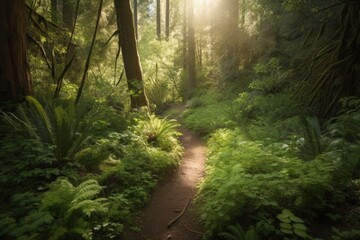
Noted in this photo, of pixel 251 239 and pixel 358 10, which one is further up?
pixel 358 10

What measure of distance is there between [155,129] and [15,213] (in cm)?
476

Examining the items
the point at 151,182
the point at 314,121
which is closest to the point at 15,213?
the point at 151,182

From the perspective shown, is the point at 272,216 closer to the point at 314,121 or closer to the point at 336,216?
the point at 336,216

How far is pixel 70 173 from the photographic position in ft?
14.6

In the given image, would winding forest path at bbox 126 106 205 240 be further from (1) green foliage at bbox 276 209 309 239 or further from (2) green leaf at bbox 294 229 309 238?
(2) green leaf at bbox 294 229 309 238

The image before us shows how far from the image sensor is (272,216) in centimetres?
343

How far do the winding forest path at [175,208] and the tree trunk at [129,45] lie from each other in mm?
3250

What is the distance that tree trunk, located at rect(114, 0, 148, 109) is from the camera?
8896mm

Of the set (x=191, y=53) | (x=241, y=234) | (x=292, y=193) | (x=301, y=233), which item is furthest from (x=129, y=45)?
(x=191, y=53)

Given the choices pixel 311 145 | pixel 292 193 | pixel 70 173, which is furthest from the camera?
pixel 311 145

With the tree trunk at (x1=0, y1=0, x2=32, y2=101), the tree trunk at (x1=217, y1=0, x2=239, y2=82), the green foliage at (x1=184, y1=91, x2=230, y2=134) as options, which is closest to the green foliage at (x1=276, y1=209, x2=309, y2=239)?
the green foliage at (x1=184, y1=91, x2=230, y2=134)

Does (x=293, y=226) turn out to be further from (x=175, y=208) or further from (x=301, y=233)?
(x=175, y=208)

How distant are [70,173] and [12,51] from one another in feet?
12.3

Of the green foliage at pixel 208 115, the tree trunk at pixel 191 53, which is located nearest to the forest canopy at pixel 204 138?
the green foliage at pixel 208 115
